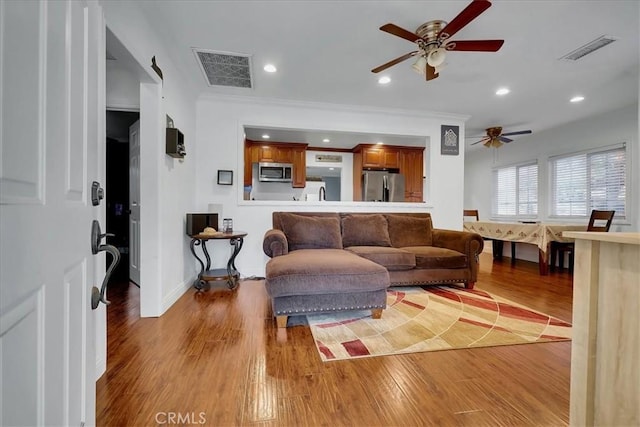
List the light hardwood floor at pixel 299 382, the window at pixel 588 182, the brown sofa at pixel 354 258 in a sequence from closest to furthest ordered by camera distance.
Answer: the light hardwood floor at pixel 299 382 < the brown sofa at pixel 354 258 < the window at pixel 588 182

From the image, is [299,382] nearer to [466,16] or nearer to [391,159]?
[466,16]

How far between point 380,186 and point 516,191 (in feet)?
9.83

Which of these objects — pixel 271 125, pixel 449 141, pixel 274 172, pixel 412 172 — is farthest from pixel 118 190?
pixel 412 172

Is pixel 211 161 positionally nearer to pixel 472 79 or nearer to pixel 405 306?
pixel 405 306

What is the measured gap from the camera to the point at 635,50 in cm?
257

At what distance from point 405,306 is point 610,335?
1.76 m

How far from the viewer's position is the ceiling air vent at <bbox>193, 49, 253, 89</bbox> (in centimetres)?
269

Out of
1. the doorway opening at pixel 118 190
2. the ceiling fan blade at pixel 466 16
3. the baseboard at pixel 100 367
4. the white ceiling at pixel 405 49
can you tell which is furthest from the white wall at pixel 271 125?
the baseboard at pixel 100 367

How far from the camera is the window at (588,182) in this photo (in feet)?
13.7

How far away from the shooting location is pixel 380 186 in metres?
5.80

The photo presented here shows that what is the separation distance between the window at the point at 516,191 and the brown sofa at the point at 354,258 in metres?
3.27

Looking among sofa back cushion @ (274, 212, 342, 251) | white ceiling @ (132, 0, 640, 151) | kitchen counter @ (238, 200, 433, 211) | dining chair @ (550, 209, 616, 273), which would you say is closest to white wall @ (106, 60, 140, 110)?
white ceiling @ (132, 0, 640, 151)

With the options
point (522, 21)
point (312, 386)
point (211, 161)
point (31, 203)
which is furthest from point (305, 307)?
point (522, 21)

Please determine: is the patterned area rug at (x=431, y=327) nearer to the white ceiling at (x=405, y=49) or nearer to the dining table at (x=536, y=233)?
the dining table at (x=536, y=233)
